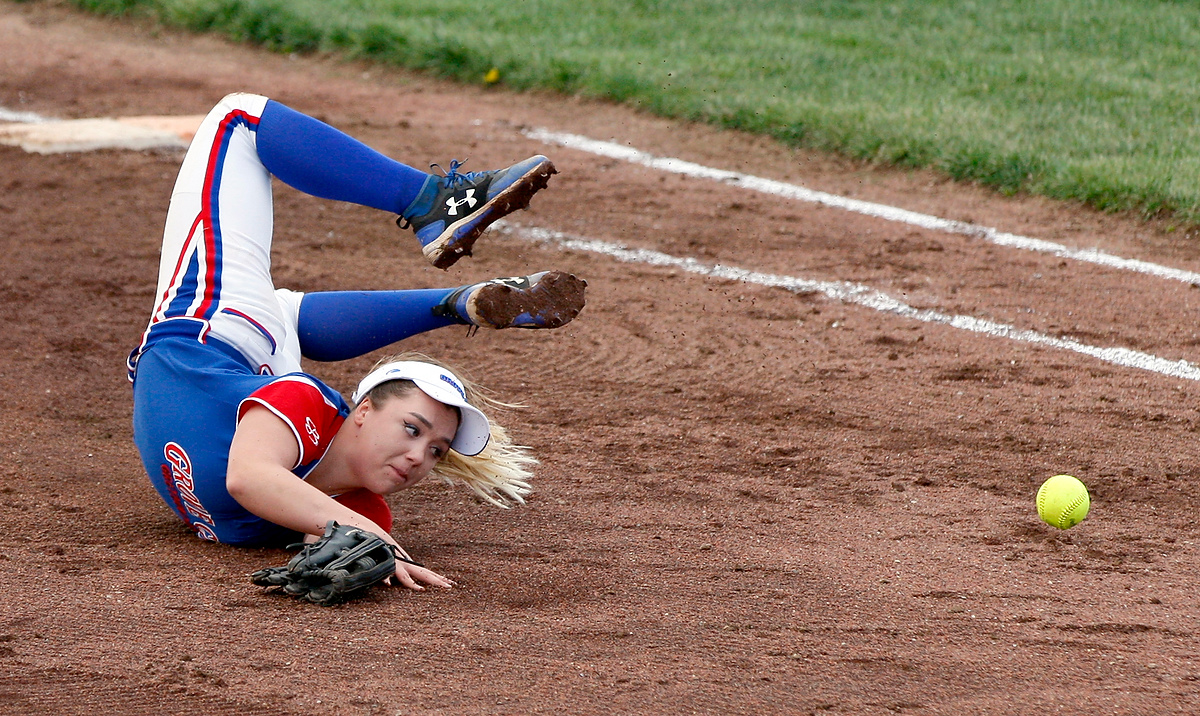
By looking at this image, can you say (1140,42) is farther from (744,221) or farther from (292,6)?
(292,6)

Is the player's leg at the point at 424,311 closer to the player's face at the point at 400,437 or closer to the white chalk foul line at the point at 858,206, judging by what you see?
the player's face at the point at 400,437

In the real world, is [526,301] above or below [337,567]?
above

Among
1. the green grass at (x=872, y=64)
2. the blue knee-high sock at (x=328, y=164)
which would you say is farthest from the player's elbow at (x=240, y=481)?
the green grass at (x=872, y=64)

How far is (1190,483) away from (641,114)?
15.5 ft

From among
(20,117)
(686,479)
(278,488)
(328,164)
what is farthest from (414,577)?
(20,117)

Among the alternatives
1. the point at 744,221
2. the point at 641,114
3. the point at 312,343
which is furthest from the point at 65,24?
the point at 312,343

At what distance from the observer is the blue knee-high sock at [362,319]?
4016mm

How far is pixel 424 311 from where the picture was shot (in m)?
4.01

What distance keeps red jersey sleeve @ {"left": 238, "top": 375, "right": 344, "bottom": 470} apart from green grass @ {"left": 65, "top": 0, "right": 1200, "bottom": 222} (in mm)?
4380

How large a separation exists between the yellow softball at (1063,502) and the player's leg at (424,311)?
1.43 metres

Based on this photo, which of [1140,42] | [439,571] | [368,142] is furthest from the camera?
[1140,42]

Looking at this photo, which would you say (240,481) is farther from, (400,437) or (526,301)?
(526,301)

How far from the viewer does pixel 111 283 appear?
5781 mm

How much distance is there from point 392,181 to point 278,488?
3.87 feet
